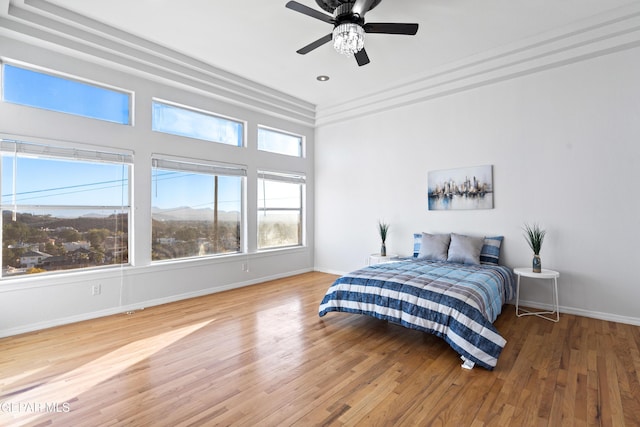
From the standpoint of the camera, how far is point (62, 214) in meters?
3.61

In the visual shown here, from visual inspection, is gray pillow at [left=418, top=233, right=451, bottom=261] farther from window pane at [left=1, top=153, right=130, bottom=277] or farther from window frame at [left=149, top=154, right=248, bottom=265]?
window pane at [left=1, top=153, right=130, bottom=277]

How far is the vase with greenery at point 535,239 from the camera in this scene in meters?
3.74

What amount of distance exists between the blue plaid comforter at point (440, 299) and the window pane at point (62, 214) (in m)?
2.84

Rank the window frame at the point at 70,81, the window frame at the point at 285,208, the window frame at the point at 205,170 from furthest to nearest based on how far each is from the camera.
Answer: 1. the window frame at the point at 285,208
2. the window frame at the point at 205,170
3. the window frame at the point at 70,81

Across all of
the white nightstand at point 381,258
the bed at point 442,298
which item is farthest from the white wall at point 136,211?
the bed at point 442,298

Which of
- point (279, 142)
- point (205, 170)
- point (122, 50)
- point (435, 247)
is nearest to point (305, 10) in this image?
point (122, 50)

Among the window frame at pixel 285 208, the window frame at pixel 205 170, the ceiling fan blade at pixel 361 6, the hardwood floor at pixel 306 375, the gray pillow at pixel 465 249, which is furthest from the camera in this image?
the window frame at pixel 285 208

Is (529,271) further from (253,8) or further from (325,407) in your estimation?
(253,8)

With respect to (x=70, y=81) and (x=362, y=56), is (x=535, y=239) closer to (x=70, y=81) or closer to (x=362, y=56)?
(x=362, y=56)

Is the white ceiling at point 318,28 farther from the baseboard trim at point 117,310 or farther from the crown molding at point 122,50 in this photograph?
the baseboard trim at point 117,310

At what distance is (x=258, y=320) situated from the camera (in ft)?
12.1

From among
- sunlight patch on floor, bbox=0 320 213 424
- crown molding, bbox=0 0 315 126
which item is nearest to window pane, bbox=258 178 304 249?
crown molding, bbox=0 0 315 126

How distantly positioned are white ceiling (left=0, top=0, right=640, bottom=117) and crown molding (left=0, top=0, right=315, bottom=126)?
60 millimetres

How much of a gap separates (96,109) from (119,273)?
2014mm
